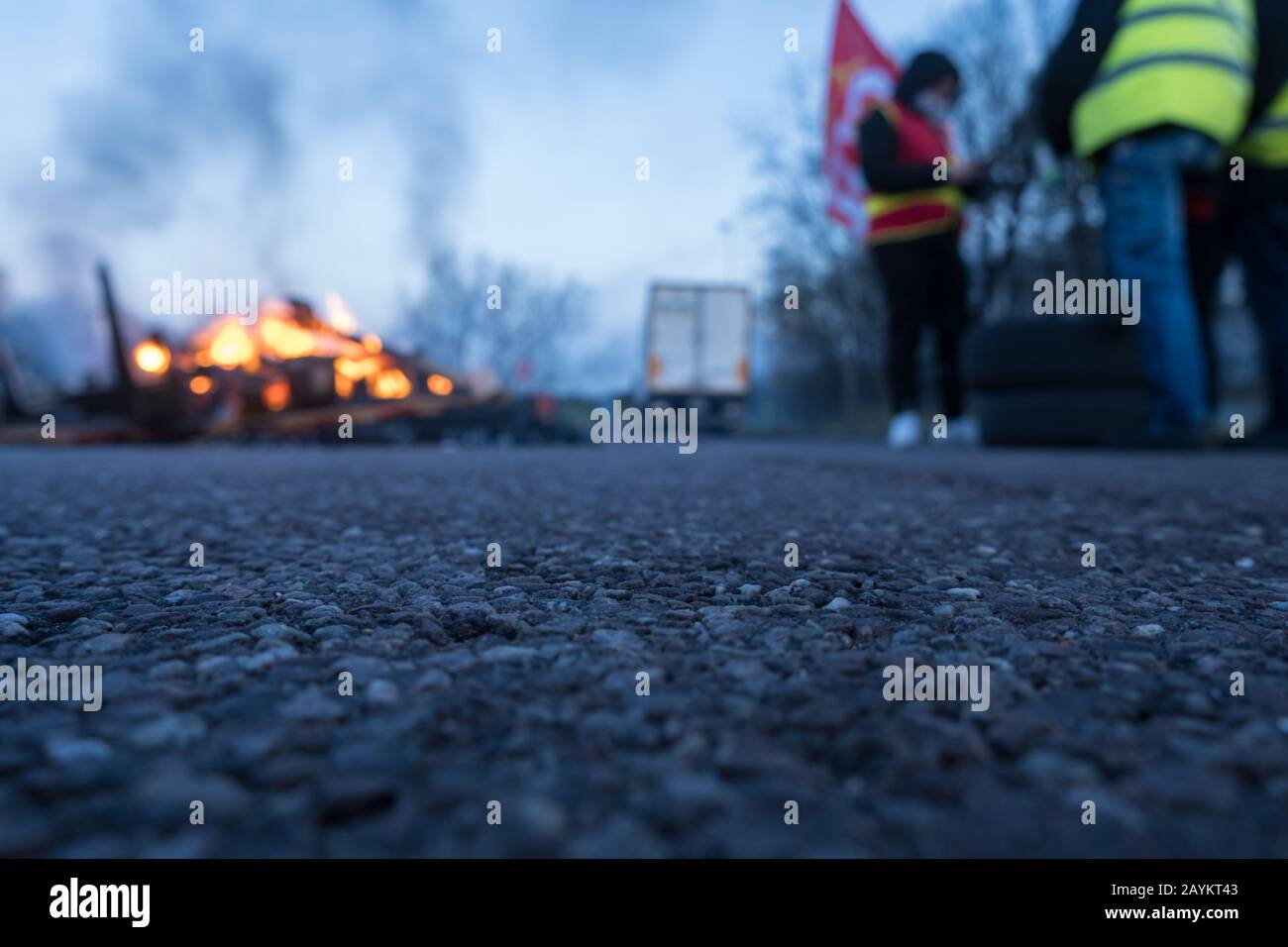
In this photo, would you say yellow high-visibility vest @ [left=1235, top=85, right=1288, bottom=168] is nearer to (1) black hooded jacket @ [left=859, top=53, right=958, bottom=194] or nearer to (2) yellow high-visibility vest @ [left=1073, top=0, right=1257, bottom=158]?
(2) yellow high-visibility vest @ [left=1073, top=0, right=1257, bottom=158]

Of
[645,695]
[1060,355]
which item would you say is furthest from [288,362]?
[645,695]

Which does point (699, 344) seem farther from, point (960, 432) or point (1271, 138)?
point (1271, 138)

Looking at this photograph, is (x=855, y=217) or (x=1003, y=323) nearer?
(x=1003, y=323)

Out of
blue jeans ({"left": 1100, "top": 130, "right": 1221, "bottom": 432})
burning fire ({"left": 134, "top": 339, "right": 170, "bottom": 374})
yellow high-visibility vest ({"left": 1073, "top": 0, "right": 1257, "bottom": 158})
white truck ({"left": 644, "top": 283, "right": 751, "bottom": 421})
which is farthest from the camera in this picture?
white truck ({"left": 644, "top": 283, "right": 751, "bottom": 421})

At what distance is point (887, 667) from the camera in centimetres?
109

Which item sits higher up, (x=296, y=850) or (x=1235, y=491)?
(x=1235, y=491)

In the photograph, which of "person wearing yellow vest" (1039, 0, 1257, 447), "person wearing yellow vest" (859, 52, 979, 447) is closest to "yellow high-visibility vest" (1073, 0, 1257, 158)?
"person wearing yellow vest" (1039, 0, 1257, 447)

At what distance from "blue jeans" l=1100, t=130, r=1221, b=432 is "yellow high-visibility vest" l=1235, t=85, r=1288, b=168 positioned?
1.17 ft

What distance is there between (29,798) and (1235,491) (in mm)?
4008

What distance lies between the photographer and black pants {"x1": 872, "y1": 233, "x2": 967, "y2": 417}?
6.99 meters

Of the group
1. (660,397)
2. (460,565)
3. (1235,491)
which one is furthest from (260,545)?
(660,397)

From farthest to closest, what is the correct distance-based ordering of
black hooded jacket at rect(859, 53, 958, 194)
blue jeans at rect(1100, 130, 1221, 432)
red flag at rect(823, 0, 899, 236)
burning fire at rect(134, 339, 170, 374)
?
red flag at rect(823, 0, 899, 236) < burning fire at rect(134, 339, 170, 374) < black hooded jacket at rect(859, 53, 958, 194) < blue jeans at rect(1100, 130, 1221, 432)
